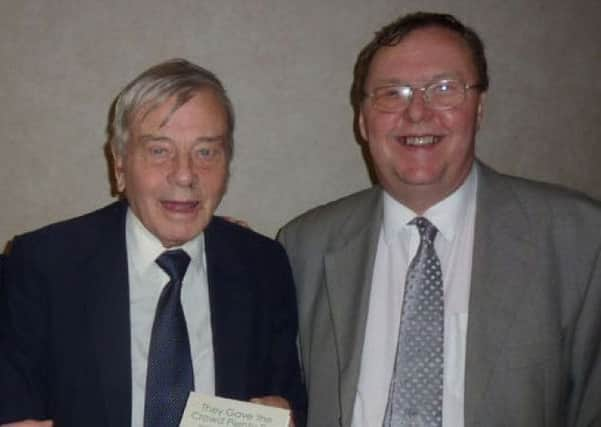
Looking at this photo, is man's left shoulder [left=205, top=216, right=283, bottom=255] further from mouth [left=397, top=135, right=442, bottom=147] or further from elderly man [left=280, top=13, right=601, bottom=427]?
mouth [left=397, top=135, right=442, bottom=147]

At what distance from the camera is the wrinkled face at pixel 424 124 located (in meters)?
1.94

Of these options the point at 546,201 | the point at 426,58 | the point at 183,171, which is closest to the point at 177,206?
the point at 183,171

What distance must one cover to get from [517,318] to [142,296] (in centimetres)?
114

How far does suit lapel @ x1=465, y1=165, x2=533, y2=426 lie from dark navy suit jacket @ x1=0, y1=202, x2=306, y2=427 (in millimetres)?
629

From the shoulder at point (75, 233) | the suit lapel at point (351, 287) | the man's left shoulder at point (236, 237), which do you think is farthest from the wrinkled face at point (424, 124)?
the shoulder at point (75, 233)

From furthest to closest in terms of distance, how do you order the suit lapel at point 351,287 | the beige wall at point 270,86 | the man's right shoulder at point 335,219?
the beige wall at point 270,86, the man's right shoulder at point 335,219, the suit lapel at point 351,287

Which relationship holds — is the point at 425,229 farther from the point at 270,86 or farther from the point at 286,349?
the point at 270,86

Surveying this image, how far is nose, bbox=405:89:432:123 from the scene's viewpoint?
192cm

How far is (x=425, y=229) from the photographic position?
2.01 m

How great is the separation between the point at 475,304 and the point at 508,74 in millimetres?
1549

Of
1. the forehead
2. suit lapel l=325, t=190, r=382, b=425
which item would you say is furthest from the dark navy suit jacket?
the forehead

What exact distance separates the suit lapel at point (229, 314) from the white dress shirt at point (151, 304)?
32 mm

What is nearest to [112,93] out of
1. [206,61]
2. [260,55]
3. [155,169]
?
[206,61]

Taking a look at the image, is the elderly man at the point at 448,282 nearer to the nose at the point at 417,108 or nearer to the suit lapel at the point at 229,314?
the nose at the point at 417,108
